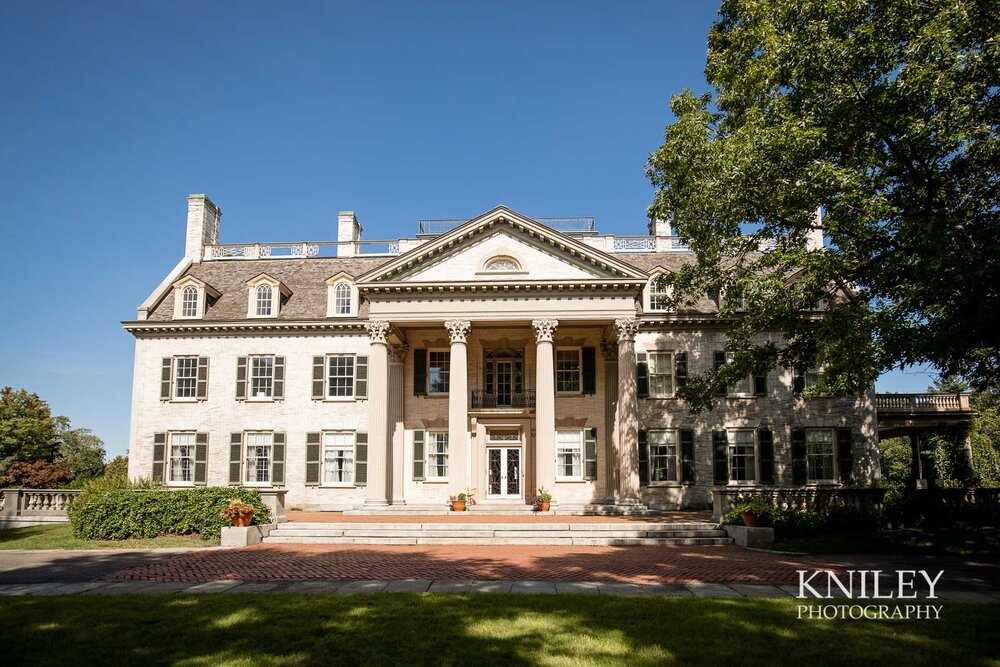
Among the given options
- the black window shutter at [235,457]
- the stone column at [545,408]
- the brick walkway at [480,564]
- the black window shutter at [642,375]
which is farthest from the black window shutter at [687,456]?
the black window shutter at [235,457]

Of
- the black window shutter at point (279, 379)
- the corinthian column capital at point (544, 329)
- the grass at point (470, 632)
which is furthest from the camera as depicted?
the black window shutter at point (279, 379)

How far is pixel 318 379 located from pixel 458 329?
27.0 feet

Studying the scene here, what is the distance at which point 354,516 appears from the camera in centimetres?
2544

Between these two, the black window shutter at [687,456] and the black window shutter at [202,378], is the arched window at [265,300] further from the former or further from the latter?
the black window shutter at [687,456]

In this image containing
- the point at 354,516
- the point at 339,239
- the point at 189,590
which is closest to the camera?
the point at 189,590

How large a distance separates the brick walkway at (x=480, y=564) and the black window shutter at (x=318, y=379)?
12.7m

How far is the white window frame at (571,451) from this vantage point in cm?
3075

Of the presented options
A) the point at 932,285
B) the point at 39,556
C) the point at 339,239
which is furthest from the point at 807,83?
the point at 339,239

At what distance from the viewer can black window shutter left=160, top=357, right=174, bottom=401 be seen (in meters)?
32.4

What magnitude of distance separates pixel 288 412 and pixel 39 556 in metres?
14.4

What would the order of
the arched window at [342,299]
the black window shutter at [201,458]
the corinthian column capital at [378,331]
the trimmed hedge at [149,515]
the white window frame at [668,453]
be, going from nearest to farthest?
the trimmed hedge at [149,515] < the corinthian column capital at [378,331] < the white window frame at [668,453] < the black window shutter at [201,458] < the arched window at [342,299]

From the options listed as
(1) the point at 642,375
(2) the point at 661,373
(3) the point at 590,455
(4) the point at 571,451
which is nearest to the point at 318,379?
(4) the point at 571,451

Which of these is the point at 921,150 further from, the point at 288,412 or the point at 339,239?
the point at 339,239

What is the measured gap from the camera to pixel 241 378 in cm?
3216
